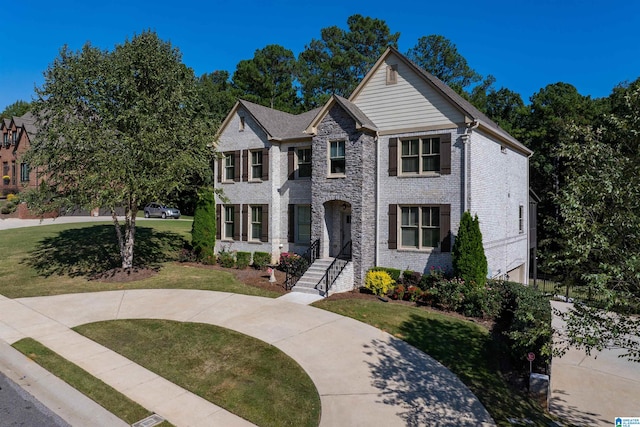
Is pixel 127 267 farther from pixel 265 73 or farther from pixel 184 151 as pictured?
pixel 265 73

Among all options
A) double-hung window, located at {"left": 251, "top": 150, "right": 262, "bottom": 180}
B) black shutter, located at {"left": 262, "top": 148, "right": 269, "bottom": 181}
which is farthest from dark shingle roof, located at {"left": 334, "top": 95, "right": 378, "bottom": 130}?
double-hung window, located at {"left": 251, "top": 150, "right": 262, "bottom": 180}

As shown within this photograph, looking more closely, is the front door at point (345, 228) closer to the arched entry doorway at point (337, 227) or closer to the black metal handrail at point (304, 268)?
the arched entry doorway at point (337, 227)

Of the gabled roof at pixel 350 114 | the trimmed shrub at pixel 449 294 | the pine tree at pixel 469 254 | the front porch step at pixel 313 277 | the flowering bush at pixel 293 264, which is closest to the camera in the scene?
the trimmed shrub at pixel 449 294

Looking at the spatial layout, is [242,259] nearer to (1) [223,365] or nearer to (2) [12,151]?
(1) [223,365]

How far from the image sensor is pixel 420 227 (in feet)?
53.3

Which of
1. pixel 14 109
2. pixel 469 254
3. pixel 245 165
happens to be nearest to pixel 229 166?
pixel 245 165

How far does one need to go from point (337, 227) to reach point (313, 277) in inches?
122

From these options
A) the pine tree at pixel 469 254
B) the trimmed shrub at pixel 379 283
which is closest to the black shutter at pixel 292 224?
the trimmed shrub at pixel 379 283

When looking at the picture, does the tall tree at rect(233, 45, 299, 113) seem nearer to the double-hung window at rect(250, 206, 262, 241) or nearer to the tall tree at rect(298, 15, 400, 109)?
the tall tree at rect(298, 15, 400, 109)

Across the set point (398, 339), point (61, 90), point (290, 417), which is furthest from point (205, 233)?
point (290, 417)

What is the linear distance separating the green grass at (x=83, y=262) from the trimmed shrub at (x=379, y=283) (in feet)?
12.3

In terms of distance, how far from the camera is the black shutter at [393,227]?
1655cm

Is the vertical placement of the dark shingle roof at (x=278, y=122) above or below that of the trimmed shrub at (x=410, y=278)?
above

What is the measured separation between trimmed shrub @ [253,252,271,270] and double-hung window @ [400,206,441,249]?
7020 mm
